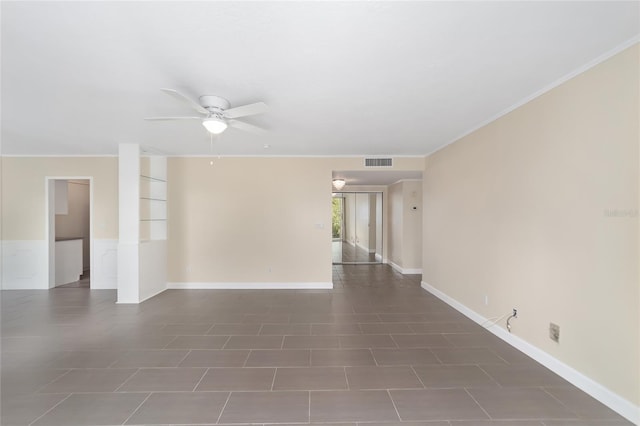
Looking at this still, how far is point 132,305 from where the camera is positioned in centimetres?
429

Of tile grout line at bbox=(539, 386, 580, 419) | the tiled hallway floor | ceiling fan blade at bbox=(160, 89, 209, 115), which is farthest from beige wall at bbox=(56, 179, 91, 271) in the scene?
tile grout line at bbox=(539, 386, 580, 419)

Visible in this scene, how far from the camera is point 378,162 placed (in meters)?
5.31

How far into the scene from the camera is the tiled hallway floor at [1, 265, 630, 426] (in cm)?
194

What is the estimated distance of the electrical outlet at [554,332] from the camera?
2.39 meters

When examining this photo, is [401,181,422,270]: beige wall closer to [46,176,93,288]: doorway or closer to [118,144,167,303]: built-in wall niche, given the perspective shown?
[118,144,167,303]: built-in wall niche

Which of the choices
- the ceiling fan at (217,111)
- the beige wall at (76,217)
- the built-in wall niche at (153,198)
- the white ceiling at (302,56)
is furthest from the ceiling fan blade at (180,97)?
the beige wall at (76,217)

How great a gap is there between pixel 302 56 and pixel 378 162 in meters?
3.59

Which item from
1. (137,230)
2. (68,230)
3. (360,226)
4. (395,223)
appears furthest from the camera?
(360,226)

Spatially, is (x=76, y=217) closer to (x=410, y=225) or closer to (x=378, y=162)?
(x=378, y=162)

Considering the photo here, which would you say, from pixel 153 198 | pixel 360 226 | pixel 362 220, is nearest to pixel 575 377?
pixel 153 198

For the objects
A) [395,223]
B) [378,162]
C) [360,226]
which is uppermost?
[378,162]

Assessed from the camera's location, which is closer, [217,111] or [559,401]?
[559,401]

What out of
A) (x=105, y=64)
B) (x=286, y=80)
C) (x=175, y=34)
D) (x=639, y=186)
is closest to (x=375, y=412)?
(x=639, y=186)

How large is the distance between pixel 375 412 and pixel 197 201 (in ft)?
15.4
